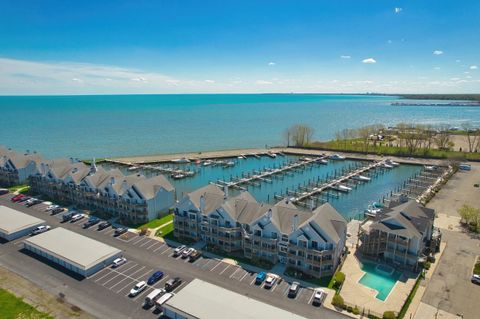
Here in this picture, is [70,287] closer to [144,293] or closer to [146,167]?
[144,293]

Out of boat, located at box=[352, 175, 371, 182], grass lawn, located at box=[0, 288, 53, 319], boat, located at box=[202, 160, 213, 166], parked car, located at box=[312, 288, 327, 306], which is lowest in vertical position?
grass lawn, located at box=[0, 288, 53, 319]

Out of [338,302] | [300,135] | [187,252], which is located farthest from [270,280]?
[300,135]

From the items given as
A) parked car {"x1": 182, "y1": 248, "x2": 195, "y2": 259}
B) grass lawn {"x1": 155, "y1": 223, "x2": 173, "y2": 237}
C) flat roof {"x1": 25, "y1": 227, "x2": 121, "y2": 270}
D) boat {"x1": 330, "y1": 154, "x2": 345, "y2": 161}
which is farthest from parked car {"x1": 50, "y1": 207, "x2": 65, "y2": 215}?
boat {"x1": 330, "y1": 154, "x2": 345, "y2": 161}

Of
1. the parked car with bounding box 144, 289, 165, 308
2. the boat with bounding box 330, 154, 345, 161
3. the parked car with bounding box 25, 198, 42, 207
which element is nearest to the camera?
the parked car with bounding box 144, 289, 165, 308

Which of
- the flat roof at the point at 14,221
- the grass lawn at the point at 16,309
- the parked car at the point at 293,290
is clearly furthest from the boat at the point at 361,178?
the grass lawn at the point at 16,309

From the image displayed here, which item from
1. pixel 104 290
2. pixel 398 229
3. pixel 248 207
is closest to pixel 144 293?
pixel 104 290

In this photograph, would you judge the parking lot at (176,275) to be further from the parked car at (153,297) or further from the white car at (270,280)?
the parked car at (153,297)

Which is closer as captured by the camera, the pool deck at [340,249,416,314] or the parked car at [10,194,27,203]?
the pool deck at [340,249,416,314]

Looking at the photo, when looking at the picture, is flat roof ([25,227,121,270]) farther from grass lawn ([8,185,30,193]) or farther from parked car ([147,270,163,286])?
grass lawn ([8,185,30,193])
